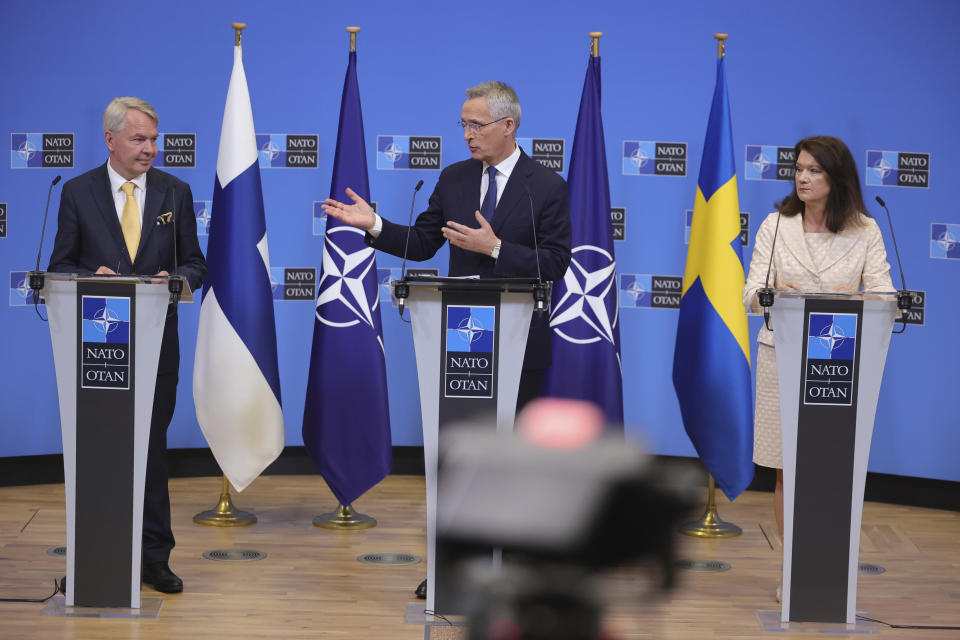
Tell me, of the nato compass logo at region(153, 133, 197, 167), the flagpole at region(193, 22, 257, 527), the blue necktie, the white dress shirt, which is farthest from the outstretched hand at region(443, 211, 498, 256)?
the nato compass logo at region(153, 133, 197, 167)

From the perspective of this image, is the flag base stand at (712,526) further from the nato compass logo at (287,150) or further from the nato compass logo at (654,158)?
the nato compass logo at (287,150)

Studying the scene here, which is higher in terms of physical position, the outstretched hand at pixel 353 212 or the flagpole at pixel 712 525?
the outstretched hand at pixel 353 212

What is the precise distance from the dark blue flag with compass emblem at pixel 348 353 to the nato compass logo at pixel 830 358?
2176 mm

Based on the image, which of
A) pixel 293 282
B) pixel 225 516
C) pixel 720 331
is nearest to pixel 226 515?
pixel 225 516

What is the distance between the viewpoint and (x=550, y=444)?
1.99 ft

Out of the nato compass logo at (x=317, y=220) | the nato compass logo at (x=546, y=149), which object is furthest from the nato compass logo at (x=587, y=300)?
the nato compass logo at (x=317, y=220)

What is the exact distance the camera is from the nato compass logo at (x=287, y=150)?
5.82m

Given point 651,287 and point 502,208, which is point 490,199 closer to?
point 502,208

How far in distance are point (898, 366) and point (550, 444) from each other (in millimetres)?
5613

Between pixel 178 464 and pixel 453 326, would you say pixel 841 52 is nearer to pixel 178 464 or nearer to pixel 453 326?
pixel 453 326

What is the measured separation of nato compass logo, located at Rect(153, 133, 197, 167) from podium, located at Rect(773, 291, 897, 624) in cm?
354

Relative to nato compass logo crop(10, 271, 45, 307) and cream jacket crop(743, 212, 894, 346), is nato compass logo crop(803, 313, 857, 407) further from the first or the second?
nato compass logo crop(10, 271, 45, 307)

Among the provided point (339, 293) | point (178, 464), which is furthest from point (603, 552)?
point (178, 464)

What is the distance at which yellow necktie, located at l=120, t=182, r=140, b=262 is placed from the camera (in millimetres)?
3680
